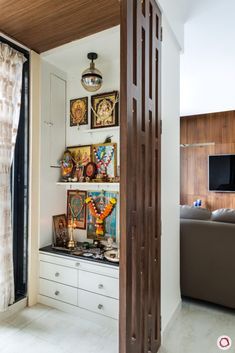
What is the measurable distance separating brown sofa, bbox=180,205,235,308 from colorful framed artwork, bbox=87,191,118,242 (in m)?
0.67

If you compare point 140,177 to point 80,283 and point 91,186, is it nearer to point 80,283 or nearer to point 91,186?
point 91,186

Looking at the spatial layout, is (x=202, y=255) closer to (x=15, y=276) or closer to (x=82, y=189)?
(x=82, y=189)

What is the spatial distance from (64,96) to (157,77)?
1352 mm

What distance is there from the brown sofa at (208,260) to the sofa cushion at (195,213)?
0.03 m

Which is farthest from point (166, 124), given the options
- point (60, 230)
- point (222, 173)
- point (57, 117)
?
point (222, 173)

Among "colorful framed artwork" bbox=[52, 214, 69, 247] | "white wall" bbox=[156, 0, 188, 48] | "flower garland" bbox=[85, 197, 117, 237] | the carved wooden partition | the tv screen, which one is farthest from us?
the tv screen

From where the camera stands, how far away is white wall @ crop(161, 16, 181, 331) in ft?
6.49

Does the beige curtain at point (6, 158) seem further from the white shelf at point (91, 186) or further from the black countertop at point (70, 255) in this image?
the white shelf at point (91, 186)

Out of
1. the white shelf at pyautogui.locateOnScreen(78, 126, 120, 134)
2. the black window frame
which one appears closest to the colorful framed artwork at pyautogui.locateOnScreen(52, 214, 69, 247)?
the black window frame

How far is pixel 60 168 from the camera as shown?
2.74 metres

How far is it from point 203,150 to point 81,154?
3.87 metres

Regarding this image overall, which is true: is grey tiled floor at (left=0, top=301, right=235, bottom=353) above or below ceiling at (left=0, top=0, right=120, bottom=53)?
below

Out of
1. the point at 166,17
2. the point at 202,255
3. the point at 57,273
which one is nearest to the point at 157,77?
the point at 166,17

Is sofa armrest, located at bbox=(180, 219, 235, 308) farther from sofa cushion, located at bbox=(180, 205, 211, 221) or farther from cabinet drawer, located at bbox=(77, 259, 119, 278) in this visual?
cabinet drawer, located at bbox=(77, 259, 119, 278)
